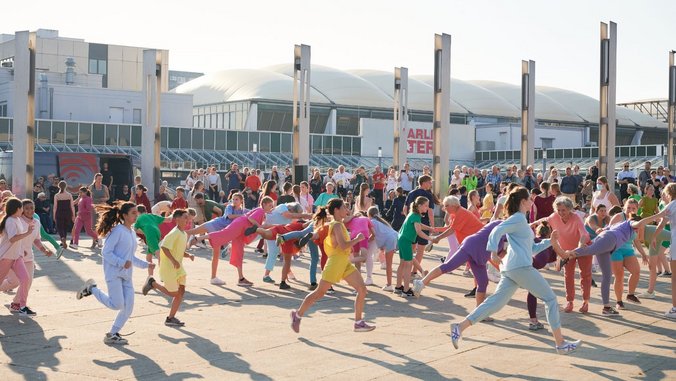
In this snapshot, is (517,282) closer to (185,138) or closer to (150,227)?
(150,227)

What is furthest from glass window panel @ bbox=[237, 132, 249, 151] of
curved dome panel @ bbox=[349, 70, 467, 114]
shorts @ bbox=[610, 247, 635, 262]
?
shorts @ bbox=[610, 247, 635, 262]

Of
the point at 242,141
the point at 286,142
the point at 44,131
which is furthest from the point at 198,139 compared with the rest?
the point at 44,131

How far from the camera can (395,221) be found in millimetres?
22156

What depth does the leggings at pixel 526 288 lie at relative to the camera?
9685 mm

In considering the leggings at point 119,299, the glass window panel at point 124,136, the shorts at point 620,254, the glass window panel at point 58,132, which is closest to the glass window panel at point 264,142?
the glass window panel at point 124,136

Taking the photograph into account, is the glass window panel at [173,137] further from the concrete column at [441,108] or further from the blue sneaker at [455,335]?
the blue sneaker at [455,335]

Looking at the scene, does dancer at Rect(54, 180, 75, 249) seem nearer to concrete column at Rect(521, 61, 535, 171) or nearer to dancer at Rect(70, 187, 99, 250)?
dancer at Rect(70, 187, 99, 250)

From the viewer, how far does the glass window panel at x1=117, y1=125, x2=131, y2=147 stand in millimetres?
55031

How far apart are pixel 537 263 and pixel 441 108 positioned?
20.0m

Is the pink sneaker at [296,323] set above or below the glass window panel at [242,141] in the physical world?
below

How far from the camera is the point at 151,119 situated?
1297 inches

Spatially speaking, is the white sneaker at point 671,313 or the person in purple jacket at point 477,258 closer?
the person in purple jacket at point 477,258

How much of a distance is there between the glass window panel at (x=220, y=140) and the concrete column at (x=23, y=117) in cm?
2963

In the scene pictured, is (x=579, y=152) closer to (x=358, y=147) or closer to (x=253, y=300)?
(x=358, y=147)
